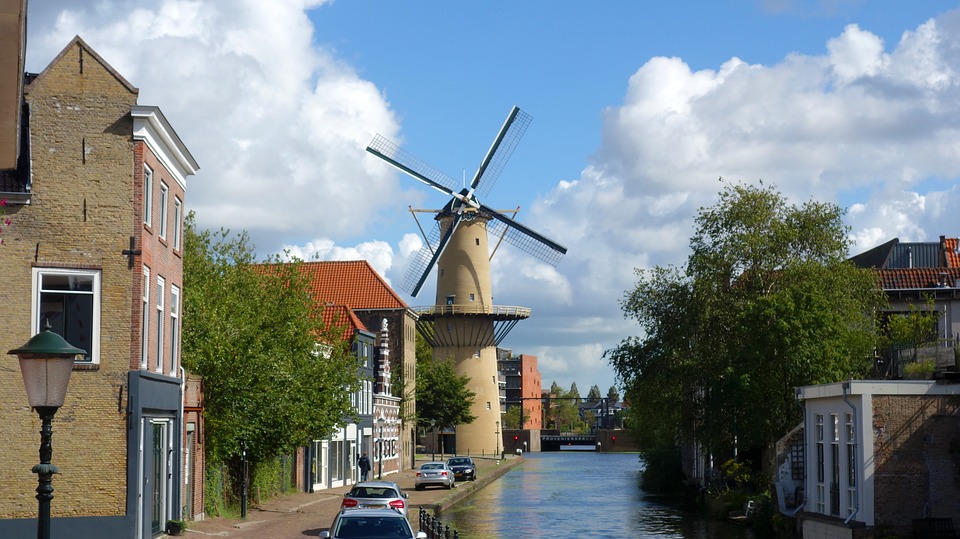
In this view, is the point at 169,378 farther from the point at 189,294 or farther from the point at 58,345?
the point at 58,345

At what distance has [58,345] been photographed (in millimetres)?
12609

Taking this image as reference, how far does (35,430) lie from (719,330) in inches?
1449

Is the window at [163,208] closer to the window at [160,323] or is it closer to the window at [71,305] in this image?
the window at [160,323]

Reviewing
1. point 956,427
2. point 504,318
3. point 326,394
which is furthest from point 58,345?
point 504,318

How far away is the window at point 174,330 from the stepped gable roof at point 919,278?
4442cm

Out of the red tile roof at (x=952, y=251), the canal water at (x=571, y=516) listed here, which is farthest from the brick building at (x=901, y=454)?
the red tile roof at (x=952, y=251)

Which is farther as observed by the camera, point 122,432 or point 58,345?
point 122,432

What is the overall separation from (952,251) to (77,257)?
199 ft

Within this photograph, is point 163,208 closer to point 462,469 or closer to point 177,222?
point 177,222

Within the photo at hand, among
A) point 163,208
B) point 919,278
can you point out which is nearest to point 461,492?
point 919,278

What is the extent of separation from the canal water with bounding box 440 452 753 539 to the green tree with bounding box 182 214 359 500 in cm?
669

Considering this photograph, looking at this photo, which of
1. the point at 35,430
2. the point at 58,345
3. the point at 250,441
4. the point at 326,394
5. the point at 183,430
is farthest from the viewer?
the point at 326,394

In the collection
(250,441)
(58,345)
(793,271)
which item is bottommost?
(250,441)

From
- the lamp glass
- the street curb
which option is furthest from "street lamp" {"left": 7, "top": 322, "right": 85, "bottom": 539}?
the street curb
